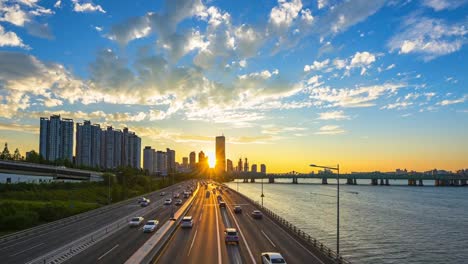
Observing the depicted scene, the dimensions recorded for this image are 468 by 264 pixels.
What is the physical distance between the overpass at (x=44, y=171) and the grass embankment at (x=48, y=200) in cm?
904

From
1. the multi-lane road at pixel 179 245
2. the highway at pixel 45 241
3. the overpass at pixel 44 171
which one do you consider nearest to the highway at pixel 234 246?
the multi-lane road at pixel 179 245

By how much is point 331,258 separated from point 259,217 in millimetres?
33213

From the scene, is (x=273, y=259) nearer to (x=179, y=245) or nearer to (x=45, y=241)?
(x=179, y=245)

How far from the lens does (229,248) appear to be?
41375mm

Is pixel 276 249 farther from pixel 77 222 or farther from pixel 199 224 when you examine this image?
pixel 77 222

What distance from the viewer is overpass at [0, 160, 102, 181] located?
109 m

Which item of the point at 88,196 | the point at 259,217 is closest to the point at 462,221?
the point at 259,217

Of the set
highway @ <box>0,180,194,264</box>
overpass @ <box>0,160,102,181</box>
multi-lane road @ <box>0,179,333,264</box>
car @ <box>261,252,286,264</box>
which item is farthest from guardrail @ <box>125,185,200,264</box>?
overpass @ <box>0,160,102,181</box>

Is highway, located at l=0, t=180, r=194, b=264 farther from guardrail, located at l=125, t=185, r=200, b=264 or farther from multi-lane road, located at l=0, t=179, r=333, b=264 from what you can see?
guardrail, located at l=125, t=185, r=200, b=264

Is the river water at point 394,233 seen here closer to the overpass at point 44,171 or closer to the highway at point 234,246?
the highway at point 234,246

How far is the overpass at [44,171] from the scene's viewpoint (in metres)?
109

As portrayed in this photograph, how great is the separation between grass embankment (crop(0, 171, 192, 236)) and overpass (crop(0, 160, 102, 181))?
29.7 ft

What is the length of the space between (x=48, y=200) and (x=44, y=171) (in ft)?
118

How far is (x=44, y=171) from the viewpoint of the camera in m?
126
